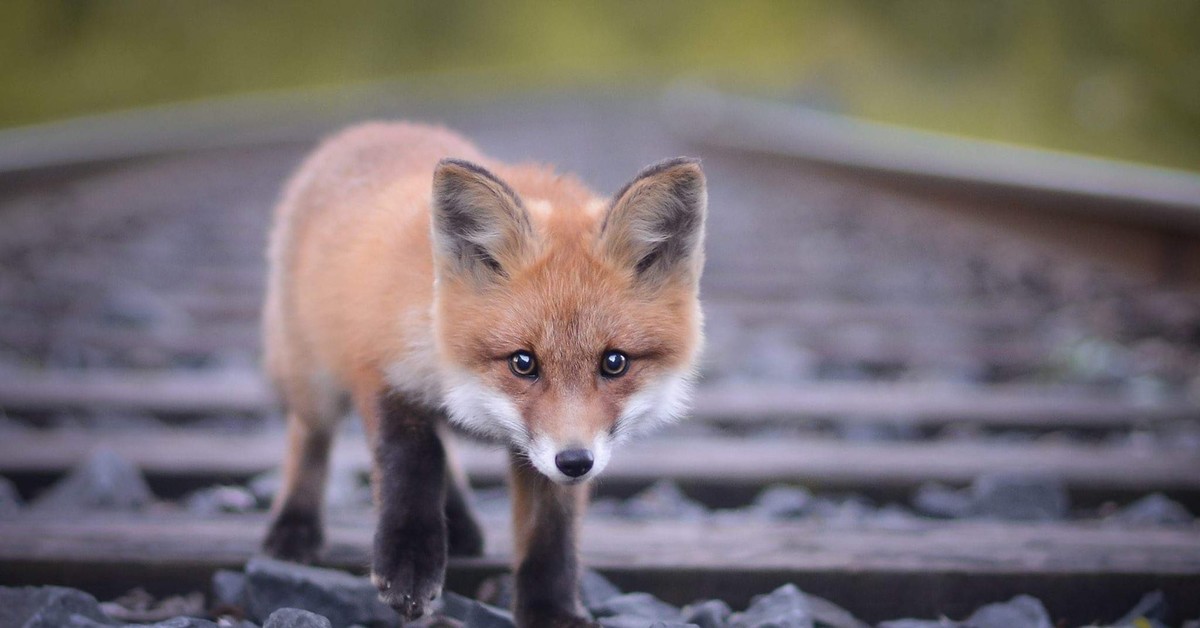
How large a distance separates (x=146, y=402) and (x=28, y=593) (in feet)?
5.88

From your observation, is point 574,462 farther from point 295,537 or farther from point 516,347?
point 295,537

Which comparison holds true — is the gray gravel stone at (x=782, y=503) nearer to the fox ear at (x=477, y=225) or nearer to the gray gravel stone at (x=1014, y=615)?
the gray gravel stone at (x=1014, y=615)

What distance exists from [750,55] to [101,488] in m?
38.2

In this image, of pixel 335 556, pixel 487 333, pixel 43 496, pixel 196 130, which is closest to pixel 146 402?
pixel 43 496

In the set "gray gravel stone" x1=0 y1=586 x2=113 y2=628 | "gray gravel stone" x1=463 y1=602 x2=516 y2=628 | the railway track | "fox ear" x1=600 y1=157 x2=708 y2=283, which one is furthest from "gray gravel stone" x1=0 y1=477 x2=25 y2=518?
"fox ear" x1=600 y1=157 x2=708 y2=283

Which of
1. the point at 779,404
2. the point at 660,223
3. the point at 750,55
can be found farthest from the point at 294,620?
the point at 750,55

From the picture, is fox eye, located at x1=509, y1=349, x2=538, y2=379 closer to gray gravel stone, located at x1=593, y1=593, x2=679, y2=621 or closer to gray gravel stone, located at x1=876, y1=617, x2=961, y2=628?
gray gravel stone, located at x1=593, y1=593, x2=679, y2=621

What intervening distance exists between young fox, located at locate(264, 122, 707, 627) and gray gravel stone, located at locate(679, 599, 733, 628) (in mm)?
243

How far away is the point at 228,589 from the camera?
2354 millimetres

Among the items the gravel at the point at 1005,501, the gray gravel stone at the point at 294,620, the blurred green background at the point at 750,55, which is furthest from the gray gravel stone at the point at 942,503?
the blurred green background at the point at 750,55

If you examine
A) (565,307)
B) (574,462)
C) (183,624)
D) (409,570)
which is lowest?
(183,624)

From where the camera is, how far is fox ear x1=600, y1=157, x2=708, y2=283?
2.18m

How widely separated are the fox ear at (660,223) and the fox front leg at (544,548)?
1.62 feet

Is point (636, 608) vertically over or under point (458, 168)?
under
